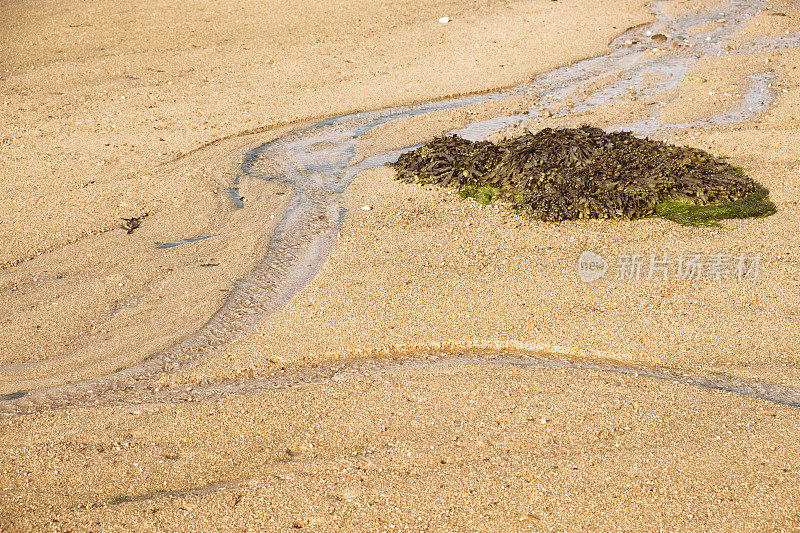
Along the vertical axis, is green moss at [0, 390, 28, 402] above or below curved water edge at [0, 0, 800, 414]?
below

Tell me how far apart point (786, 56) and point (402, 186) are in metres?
8.88

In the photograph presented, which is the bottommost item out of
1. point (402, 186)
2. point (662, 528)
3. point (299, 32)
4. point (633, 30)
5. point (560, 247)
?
point (662, 528)

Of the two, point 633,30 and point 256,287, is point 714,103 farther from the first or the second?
point 256,287

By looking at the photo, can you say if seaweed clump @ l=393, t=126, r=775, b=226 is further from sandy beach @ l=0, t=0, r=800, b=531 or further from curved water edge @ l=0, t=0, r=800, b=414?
curved water edge @ l=0, t=0, r=800, b=414

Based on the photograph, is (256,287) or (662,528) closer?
(662,528)

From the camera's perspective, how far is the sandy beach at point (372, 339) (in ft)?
16.0

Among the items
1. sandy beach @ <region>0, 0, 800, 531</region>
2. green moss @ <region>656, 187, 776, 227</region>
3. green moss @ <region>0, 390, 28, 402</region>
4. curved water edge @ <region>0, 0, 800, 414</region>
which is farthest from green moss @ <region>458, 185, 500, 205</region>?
green moss @ <region>0, 390, 28, 402</region>

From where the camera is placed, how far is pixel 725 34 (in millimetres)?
16672

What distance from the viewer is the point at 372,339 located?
264 inches

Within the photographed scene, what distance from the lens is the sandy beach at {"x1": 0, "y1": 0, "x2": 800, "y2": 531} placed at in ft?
16.0

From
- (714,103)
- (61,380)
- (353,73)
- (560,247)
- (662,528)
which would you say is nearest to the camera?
(662,528)

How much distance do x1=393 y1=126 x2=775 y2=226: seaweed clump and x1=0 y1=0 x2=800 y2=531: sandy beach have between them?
278 millimetres

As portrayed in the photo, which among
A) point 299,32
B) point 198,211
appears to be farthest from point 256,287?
point 299,32

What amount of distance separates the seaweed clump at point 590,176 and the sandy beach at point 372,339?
278 millimetres
